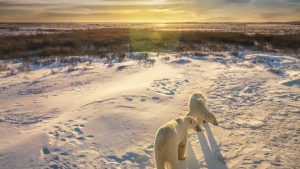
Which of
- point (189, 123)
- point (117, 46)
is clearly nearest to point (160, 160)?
point (189, 123)

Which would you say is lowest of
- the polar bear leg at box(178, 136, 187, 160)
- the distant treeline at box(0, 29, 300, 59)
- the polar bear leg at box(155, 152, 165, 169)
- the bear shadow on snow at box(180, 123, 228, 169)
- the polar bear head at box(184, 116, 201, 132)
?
the bear shadow on snow at box(180, 123, 228, 169)

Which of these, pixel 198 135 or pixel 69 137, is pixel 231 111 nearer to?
pixel 198 135

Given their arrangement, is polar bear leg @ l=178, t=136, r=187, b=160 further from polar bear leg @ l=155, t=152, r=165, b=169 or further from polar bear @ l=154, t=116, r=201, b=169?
polar bear leg @ l=155, t=152, r=165, b=169

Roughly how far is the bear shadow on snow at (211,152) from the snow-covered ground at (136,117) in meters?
0.02

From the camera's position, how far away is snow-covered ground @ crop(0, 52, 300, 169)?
4543 millimetres

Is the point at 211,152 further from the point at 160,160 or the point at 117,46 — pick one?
the point at 117,46

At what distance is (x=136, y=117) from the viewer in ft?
20.5

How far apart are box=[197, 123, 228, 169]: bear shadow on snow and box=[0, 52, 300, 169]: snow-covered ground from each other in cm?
2

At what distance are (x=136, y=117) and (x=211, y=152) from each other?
2.19m

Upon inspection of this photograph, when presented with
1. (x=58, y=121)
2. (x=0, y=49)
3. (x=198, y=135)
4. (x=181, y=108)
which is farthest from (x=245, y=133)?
(x=0, y=49)

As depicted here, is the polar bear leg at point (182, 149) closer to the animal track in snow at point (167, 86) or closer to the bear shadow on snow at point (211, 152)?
the bear shadow on snow at point (211, 152)

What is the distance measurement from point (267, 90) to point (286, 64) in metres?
6.78

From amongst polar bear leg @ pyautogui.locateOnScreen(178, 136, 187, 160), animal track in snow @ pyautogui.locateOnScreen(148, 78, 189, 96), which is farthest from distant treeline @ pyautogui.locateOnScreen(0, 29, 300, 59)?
polar bear leg @ pyautogui.locateOnScreen(178, 136, 187, 160)

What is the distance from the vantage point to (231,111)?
7.05m
